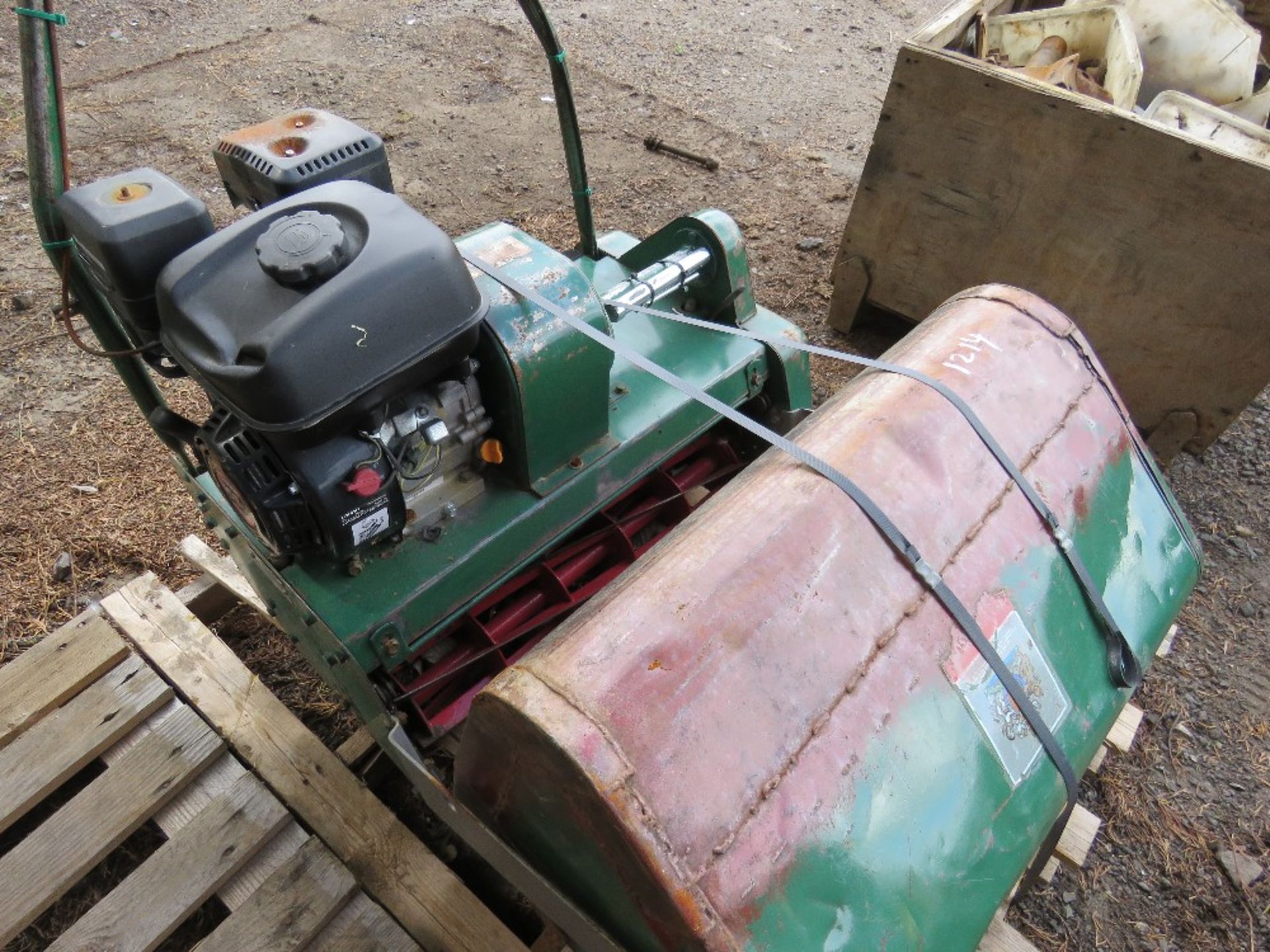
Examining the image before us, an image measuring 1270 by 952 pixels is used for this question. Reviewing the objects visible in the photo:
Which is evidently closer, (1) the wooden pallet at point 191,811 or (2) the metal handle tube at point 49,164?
(2) the metal handle tube at point 49,164

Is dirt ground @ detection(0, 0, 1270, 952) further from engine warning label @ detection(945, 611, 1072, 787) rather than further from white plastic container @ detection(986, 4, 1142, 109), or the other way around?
white plastic container @ detection(986, 4, 1142, 109)

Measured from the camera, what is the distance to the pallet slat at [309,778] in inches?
54.3

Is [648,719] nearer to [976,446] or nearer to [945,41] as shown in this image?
[976,446]

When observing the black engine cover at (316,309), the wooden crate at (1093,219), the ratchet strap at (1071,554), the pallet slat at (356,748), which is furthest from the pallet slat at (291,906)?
the wooden crate at (1093,219)

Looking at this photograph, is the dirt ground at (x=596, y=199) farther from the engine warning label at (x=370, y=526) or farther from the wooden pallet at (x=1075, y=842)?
the engine warning label at (x=370, y=526)

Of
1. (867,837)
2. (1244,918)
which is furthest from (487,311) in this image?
(1244,918)

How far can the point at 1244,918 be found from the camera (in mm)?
1613

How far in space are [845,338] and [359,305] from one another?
7.05 ft

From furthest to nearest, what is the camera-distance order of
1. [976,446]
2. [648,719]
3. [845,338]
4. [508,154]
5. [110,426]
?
[508,154] < [845,338] < [110,426] < [976,446] < [648,719]

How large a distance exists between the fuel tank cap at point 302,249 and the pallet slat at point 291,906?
1.02m

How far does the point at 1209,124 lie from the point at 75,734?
3.14m

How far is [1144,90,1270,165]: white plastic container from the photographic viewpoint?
2170 mm

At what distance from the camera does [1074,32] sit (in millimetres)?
2551

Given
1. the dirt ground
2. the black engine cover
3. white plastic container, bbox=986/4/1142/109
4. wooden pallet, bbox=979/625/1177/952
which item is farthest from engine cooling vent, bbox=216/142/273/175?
white plastic container, bbox=986/4/1142/109
